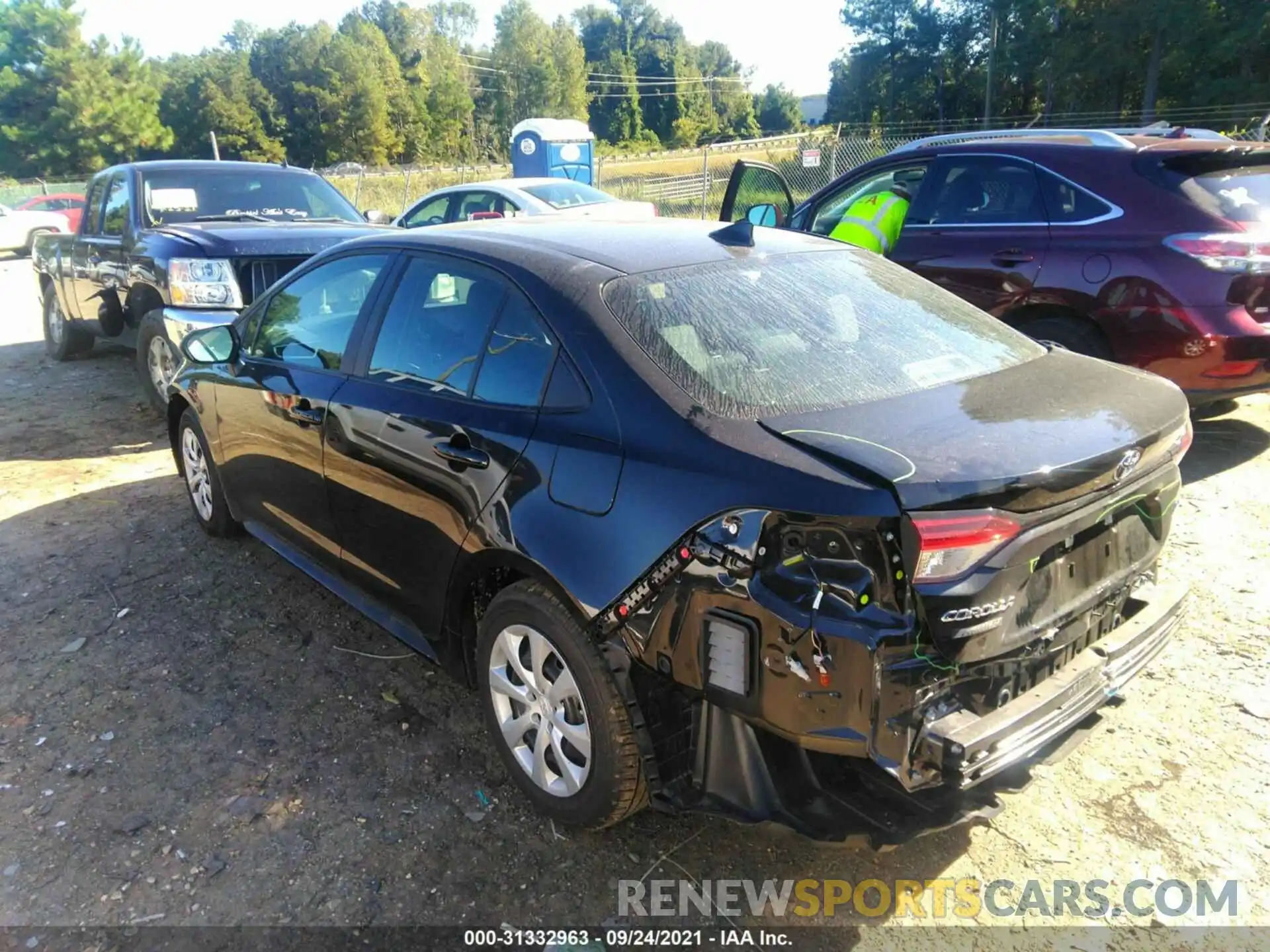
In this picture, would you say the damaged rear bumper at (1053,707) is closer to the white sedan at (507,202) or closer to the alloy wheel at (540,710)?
the alloy wheel at (540,710)

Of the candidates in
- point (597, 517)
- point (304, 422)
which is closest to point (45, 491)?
point (304, 422)

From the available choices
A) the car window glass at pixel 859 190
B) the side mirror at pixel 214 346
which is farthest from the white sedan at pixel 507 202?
the side mirror at pixel 214 346

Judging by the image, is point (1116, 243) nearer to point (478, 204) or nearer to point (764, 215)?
point (764, 215)

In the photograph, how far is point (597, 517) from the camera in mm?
2230

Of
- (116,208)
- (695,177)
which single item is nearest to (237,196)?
(116,208)

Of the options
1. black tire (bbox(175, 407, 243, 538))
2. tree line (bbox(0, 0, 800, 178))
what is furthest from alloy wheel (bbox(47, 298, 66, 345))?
tree line (bbox(0, 0, 800, 178))

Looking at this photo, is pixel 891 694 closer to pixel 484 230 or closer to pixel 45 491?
pixel 484 230

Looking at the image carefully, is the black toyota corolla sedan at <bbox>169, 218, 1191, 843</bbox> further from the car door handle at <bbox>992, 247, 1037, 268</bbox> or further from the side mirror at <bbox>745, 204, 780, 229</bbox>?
Result: the car door handle at <bbox>992, 247, 1037, 268</bbox>

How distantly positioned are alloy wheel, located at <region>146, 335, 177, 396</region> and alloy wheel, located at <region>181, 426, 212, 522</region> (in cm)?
178

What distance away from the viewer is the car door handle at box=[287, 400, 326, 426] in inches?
130

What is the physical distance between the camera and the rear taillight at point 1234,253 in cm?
451

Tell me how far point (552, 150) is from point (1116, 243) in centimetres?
1659

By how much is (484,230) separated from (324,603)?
76.8 inches

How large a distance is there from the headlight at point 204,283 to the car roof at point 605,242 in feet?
10.7
